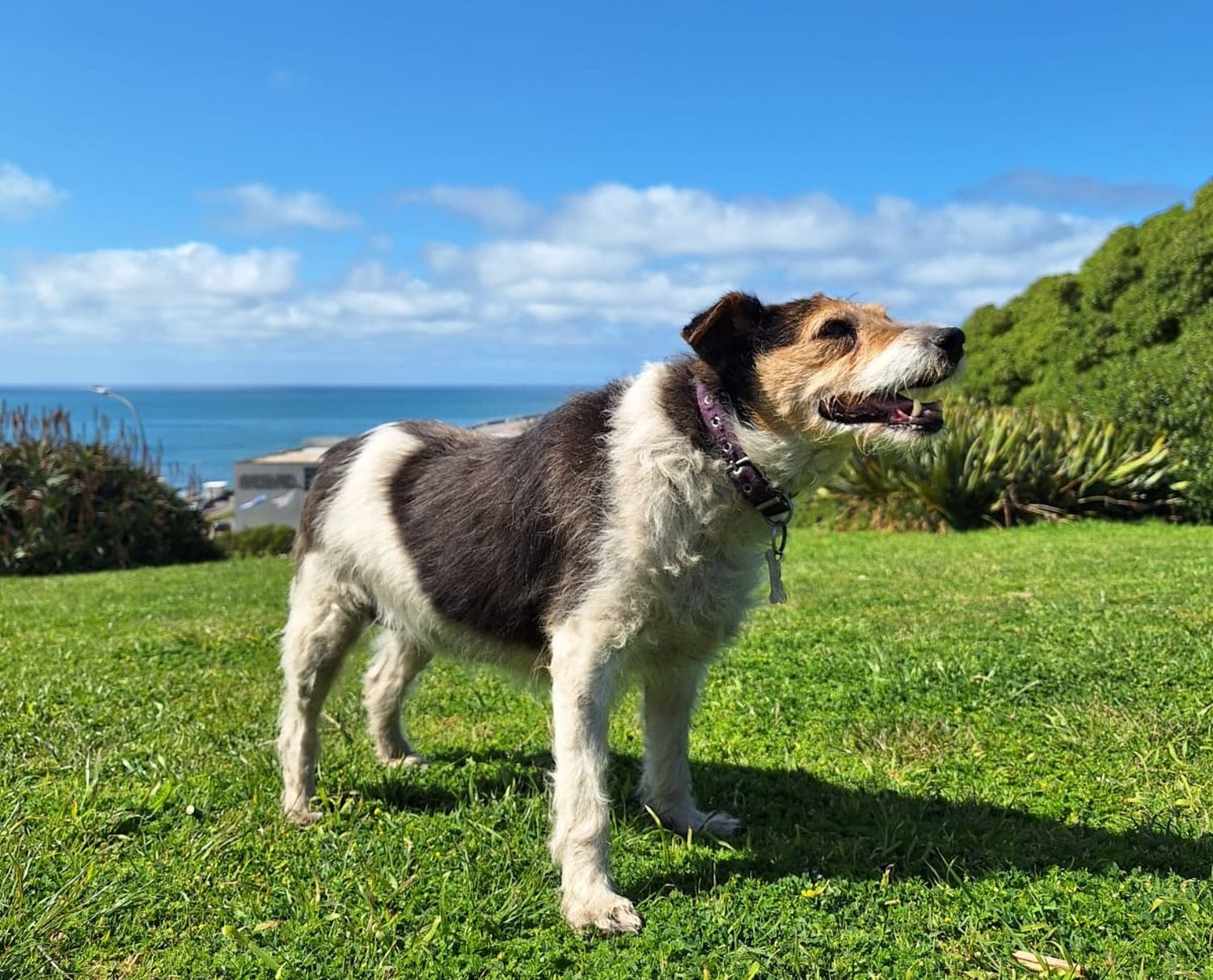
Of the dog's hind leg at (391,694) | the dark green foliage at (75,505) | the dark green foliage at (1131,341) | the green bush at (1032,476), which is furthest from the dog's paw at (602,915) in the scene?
the dark green foliage at (75,505)

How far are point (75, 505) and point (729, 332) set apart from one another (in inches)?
544

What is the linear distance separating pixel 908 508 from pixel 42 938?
37.1 ft

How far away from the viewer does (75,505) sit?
46.0 ft

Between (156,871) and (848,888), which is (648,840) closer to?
(848,888)

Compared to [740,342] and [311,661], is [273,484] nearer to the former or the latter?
[311,661]

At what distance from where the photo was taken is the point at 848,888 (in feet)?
10.1

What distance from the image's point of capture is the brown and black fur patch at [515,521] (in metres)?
3.22

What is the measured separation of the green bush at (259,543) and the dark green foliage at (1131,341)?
42.7ft

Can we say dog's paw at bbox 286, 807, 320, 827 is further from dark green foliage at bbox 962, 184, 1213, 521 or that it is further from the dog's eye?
dark green foliage at bbox 962, 184, 1213, 521

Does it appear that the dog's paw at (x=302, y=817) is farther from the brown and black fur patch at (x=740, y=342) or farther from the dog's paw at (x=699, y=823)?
the brown and black fur patch at (x=740, y=342)

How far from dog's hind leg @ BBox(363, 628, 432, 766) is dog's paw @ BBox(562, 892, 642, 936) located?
→ 165cm

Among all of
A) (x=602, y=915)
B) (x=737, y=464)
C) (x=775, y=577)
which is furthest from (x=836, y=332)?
(x=602, y=915)

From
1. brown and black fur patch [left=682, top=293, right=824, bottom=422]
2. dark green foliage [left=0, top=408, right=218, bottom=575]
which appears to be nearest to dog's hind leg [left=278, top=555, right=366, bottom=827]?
brown and black fur patch [left=682, top=293, right=824, bottom=422]

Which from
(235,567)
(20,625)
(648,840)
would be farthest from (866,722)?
(235,567)
